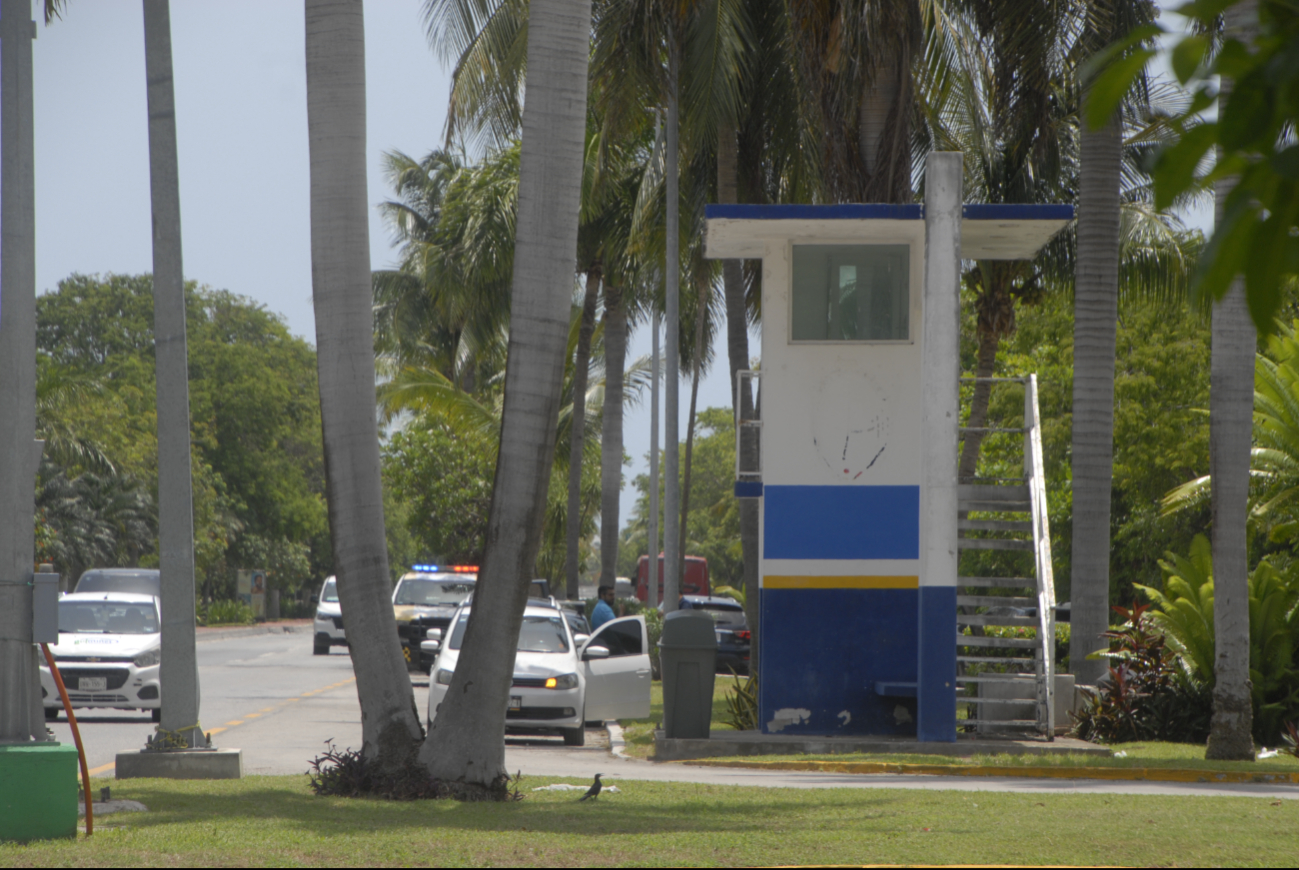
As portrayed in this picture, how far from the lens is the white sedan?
1652 centimetres

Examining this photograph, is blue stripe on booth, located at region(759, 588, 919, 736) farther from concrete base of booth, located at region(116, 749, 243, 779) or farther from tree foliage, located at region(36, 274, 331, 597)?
tree foliage, located at region(36, 274, 331, 597)

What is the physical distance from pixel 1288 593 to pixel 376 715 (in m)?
12.2

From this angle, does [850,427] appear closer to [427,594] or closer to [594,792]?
[594,792]

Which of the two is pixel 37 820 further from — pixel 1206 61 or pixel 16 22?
pixel 1206 61

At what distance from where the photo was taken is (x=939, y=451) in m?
14.8

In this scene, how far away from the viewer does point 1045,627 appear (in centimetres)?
1512

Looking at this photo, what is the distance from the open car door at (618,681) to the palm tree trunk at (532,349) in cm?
706

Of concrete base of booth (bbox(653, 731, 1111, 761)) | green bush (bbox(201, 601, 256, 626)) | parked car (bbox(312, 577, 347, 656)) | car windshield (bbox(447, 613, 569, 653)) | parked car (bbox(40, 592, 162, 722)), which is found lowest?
green bush (bbox(201, 601, 256, 626))

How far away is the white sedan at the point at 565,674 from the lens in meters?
16.5

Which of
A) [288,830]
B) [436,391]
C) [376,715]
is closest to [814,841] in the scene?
[288,830]

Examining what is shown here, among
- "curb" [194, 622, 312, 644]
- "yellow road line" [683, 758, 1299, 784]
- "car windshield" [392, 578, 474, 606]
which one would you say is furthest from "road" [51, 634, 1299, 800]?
"curb" [194, 622, 312, 644]

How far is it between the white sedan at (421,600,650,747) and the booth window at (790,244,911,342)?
433 centimetres

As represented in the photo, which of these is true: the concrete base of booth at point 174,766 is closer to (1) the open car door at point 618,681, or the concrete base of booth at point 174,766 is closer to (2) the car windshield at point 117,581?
(1) the open car door at point 618,681

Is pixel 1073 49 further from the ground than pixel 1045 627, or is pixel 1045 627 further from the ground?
pixel 1073 49
